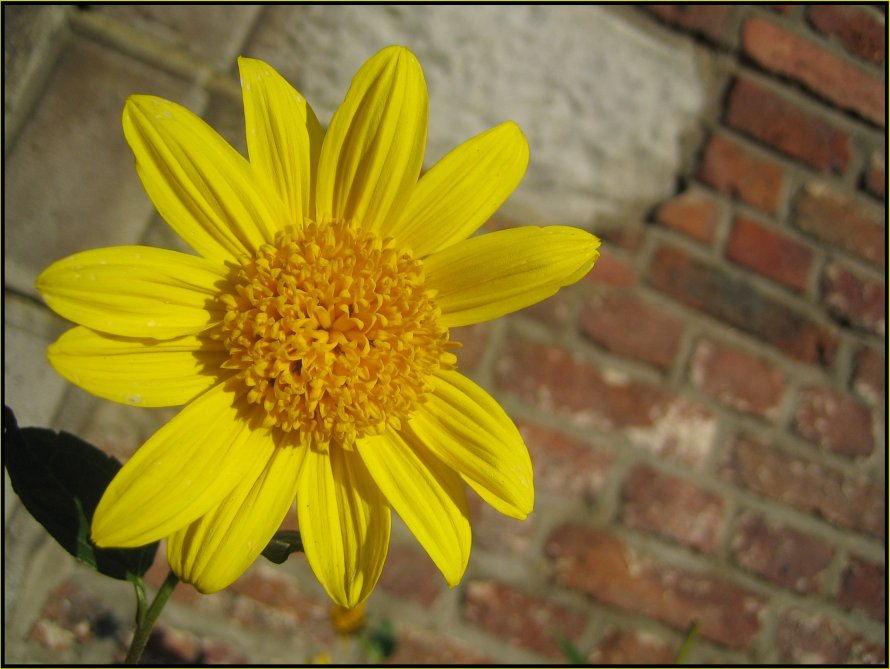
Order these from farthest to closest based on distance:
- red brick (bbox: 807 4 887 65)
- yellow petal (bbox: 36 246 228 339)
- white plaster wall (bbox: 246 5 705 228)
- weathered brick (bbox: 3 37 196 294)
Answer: red brick (bbox: 807 4 887 65) < white plaster wall (bbox: 246 5 705 228) < weathered brick (bbox: 3 37 196 294) < yellow petal (bbox: 36 246 228 339)

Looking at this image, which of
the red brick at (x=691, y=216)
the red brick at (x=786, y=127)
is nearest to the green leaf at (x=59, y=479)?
the red brick at (x=691, y=216)

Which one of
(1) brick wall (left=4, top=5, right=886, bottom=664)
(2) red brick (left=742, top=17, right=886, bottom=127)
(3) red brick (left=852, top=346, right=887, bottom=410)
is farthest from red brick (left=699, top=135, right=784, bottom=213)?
(3) red brick (left=852, top=346, right=887, bottom=410)

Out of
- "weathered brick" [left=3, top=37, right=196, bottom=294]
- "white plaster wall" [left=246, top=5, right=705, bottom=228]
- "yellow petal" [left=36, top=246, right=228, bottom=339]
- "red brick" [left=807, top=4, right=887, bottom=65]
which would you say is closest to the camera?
"yellow petal" [left=36, top=246, right=228, bottom=339]

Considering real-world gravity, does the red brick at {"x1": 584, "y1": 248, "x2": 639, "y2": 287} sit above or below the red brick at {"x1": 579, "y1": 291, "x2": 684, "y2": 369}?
above

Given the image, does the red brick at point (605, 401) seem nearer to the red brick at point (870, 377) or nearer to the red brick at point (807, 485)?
the red brick at point (807, 485)

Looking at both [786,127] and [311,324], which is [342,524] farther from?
[786,127]

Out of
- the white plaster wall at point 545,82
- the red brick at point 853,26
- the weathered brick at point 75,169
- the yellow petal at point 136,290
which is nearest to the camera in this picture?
the yellow petal at point 136,290

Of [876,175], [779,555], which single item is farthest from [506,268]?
[876,175]

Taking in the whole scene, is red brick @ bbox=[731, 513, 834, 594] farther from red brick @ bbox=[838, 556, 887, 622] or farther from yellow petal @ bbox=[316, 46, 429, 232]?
yellow petal @ bbox=[316, 46, 429, 232]
